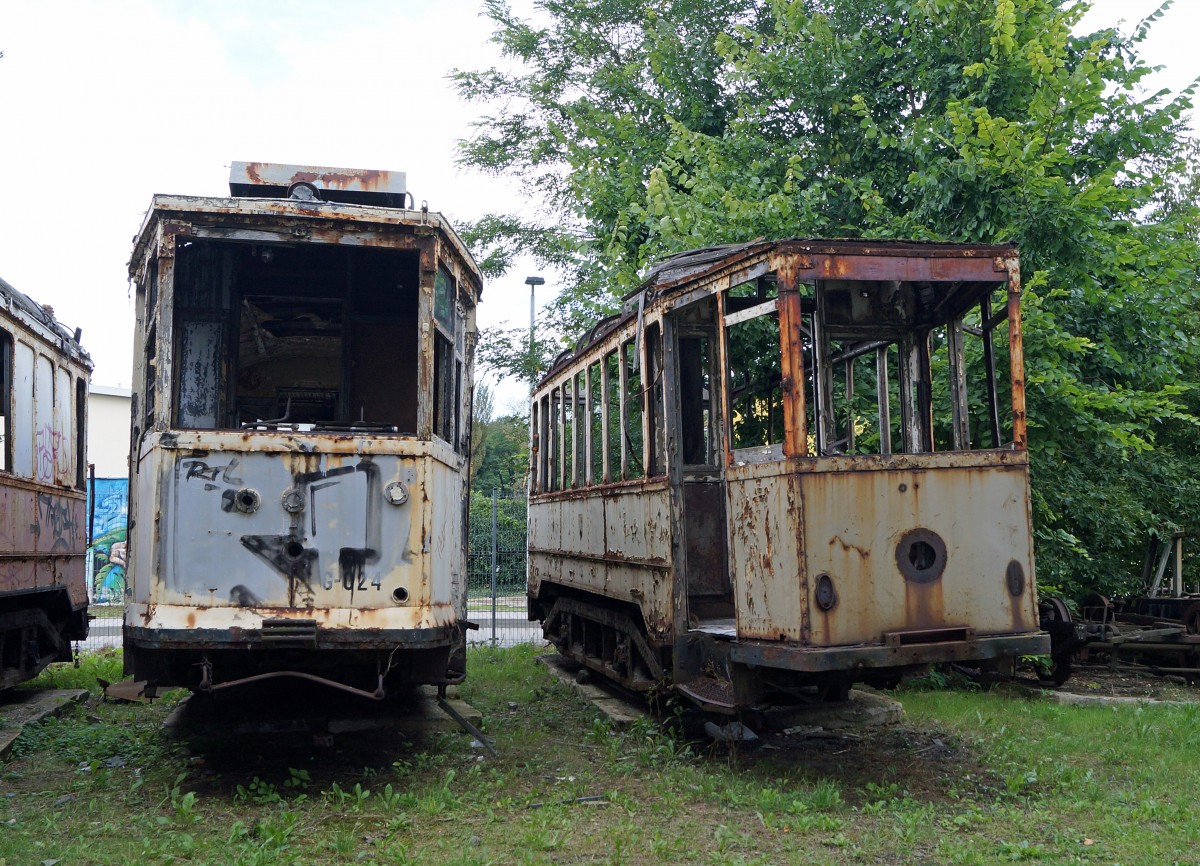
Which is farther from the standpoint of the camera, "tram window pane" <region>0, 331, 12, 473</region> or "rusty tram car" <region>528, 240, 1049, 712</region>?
"tram window pane" <region>0, 331, 12, 473</region>

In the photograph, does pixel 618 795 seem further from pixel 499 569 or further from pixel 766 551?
pixel 499 569

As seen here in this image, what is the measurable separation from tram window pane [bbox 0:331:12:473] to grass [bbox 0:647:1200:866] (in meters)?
2.05

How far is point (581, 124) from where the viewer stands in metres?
14.9

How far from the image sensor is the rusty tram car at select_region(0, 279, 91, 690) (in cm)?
867

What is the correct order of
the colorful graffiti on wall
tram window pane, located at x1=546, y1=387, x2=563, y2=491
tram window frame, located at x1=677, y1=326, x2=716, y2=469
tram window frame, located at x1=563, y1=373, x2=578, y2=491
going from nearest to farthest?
tram window frame, located at x1=677, y1=326, x2=716, y2=469, tram window frame, located at x1=563, y1=373, x2=578, y2=491, tram window pane, located at x1=546, y1=387, x2=563, y2=491, the colorful graffiti on wall

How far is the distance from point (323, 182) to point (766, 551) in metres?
3.92

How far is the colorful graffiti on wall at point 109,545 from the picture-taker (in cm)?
2417

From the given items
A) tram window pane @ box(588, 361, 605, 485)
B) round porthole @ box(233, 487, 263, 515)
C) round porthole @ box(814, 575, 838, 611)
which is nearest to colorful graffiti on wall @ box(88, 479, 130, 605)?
tram window pane @ box(588, 361, 605, 485)

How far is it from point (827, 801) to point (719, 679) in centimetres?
118

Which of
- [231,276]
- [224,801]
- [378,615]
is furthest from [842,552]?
[231,276]

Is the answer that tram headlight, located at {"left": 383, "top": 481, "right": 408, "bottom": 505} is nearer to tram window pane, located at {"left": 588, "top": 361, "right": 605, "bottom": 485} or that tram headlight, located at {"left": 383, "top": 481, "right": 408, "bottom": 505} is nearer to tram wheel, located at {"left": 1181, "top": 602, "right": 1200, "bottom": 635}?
tram window pane, located at {"left": 588, "top": 361, "right": 605, "bottom": 485}

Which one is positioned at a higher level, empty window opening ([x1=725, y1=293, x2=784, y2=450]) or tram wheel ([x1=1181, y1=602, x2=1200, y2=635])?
empty window opening ([x1=725, y1=293, x2=784, y2=450])

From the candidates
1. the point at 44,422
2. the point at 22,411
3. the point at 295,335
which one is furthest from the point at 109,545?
the point at 295,335

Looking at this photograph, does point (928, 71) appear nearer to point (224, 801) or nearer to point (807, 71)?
point (807, 71)
